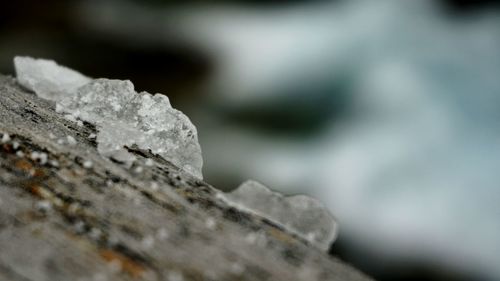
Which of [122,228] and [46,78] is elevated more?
[46,78]

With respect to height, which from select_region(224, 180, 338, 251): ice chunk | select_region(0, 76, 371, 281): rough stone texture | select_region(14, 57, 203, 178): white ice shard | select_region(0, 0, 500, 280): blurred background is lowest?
select_region(0, 76, 371, 281): rough stone texture

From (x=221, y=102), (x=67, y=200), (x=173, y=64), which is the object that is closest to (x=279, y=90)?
(x=221, y=102)

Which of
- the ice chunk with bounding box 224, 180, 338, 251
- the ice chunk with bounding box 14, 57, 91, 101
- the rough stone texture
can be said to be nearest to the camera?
the rough stone texture

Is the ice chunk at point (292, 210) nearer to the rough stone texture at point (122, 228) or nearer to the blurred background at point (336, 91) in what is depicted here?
the rough stone texture at point (122, 228)

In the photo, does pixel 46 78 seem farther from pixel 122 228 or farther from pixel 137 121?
pixel 122 228

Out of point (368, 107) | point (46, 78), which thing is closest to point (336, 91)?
point (368, 107)

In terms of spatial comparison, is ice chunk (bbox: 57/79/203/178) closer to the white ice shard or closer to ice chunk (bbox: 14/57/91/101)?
the white ice shard

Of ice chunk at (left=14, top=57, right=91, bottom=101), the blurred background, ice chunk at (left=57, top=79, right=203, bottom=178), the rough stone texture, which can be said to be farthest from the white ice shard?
the blurred background
